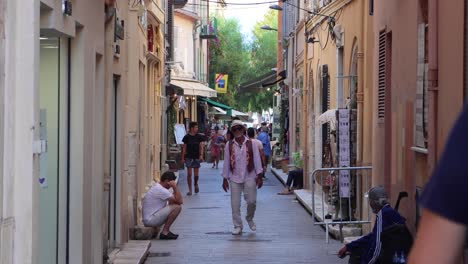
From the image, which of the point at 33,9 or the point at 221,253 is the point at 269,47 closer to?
the point at 221,253

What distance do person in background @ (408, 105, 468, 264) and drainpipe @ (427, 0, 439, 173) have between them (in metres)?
6.89

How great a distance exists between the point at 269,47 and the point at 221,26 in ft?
15.8

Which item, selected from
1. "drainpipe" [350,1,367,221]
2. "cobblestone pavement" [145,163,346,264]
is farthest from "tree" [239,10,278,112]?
"drainpipe" [350,1,367,221]

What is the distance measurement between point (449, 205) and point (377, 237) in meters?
6.39

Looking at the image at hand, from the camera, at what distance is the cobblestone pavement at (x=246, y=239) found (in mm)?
13031

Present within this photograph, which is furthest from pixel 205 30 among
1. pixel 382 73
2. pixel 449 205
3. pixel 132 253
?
pixel 449 205

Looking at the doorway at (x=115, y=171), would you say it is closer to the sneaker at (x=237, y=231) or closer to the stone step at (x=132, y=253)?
the stone step at (x=132, y=253)

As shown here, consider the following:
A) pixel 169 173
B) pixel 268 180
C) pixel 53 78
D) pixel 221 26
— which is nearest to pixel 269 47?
pixel 221 26

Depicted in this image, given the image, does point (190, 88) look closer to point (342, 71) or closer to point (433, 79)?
point (342, 71)

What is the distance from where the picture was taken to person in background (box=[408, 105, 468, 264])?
210 centimetres

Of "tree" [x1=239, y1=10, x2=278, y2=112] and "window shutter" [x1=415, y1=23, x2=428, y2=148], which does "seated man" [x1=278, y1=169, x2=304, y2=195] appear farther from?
"tree" [x1=239, y1=10, x2=278, y2=112]

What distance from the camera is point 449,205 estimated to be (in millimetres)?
2105

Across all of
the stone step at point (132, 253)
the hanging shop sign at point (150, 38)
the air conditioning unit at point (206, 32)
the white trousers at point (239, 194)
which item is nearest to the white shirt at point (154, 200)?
the stone step at point (132, 253)

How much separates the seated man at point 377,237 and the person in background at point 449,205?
623 cm
